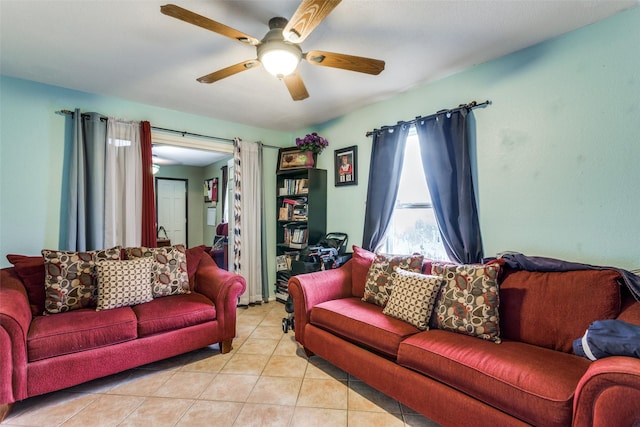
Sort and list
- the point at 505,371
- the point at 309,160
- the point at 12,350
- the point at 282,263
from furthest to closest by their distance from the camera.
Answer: the point at 282,263, the point at 309,160, the point at 12,350, the point at 505,371

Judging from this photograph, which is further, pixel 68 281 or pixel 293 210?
pixel 293 210

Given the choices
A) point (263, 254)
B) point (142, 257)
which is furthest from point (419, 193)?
point (142, 257)

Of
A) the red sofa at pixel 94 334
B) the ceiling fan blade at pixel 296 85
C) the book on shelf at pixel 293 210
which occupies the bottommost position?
the red sofa at pixel 94 334

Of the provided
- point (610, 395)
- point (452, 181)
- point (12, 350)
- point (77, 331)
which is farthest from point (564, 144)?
point (12, 350)

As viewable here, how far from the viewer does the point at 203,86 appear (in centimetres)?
278

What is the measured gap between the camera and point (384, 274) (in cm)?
242

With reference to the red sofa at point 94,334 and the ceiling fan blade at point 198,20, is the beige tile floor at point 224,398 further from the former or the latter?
the ceiling fan blade at point 198,20

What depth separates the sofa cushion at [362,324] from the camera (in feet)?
6.09

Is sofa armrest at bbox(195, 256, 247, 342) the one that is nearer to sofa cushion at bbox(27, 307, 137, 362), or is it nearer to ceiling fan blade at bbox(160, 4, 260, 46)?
sofa cushion at bbox(27, 307, 137, 362)

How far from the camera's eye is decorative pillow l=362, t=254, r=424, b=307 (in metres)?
2.35

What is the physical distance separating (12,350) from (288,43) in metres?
2.41

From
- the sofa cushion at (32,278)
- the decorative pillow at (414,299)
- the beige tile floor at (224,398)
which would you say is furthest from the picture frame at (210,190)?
the decorative pillow at (414,299)

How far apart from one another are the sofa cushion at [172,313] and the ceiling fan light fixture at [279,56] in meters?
1.95

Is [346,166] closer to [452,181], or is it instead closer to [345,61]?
[452,181]
